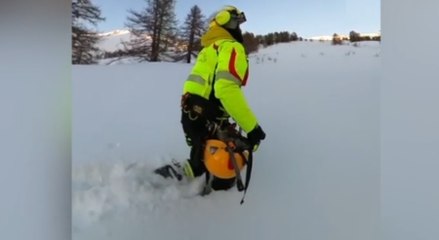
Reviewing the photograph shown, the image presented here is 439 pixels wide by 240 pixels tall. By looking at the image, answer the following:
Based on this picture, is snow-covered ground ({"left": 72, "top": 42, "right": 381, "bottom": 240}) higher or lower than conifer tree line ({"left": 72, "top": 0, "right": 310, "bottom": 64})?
lower

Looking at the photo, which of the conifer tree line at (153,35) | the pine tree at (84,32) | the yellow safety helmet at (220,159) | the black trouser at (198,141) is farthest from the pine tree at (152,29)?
the yellow safety helmet at (220,159)

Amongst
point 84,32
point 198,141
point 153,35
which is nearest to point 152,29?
point 153,35

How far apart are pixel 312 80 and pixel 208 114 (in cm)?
39

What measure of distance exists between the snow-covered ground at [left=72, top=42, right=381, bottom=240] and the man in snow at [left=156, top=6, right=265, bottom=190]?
41 millimetres

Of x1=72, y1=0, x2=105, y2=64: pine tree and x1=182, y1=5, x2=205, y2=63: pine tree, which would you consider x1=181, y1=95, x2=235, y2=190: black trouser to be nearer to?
x1=182, y1=5, x2=205, y2=63: pine tree

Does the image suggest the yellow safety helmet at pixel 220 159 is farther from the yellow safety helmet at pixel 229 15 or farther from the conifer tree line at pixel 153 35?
the yellow safety helmet at pixel 229 15

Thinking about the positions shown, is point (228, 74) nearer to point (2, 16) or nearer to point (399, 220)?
point (399, 220)

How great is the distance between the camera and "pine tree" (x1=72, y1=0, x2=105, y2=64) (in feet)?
6.86

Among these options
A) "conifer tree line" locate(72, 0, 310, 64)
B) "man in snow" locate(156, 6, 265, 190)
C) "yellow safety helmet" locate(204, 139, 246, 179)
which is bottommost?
"yellow safety helmet" locate(204, 139, 246, 179)

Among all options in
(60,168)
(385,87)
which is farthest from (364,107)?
(60,168)

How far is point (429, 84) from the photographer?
1.90m

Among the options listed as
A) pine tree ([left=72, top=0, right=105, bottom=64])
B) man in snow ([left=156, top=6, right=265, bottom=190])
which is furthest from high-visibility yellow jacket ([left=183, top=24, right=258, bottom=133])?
pine tree ([left=72, top=0, right=105, bottom=64])

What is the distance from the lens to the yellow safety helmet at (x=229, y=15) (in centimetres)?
201

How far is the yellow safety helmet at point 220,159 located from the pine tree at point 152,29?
38 cm
